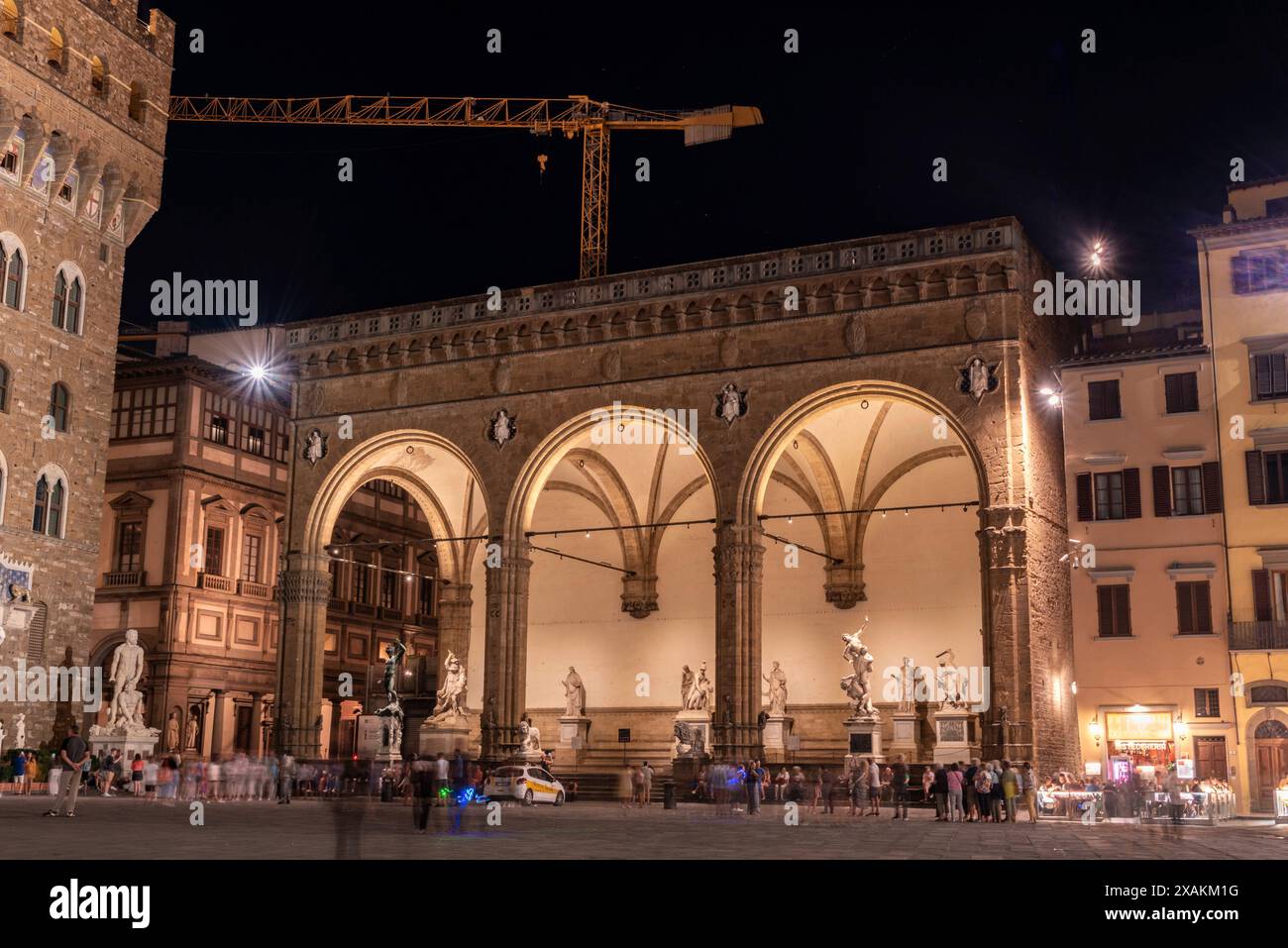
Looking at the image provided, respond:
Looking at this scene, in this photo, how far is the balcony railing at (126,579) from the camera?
45375 mm

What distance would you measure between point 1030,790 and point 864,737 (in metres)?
6.19

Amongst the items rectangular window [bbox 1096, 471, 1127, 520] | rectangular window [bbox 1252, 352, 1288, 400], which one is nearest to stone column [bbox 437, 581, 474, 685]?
rectangular window [bbox 1096, 471, 1127, 520]

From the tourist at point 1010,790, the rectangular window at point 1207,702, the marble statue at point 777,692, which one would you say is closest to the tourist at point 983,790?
the tourist at point 1010,790

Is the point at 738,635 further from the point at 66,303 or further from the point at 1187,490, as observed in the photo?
the point at 66,303

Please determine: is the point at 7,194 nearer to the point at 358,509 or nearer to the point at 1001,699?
the point at 358,509

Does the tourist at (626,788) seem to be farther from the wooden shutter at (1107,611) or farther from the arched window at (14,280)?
the arched window at (14,280)

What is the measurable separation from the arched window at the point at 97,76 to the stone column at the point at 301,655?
13.2 m

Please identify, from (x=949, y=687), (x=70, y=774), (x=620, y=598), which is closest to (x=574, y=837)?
(x=70, y=774)

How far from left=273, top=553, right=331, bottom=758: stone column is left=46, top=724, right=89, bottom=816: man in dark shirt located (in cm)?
1295

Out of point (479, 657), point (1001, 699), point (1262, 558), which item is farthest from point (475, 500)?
point (1262, 558)

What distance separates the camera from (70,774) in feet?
70.7

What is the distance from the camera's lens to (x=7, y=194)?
34.2 metres

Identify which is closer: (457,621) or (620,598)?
(457,621)

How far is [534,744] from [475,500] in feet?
31.9
